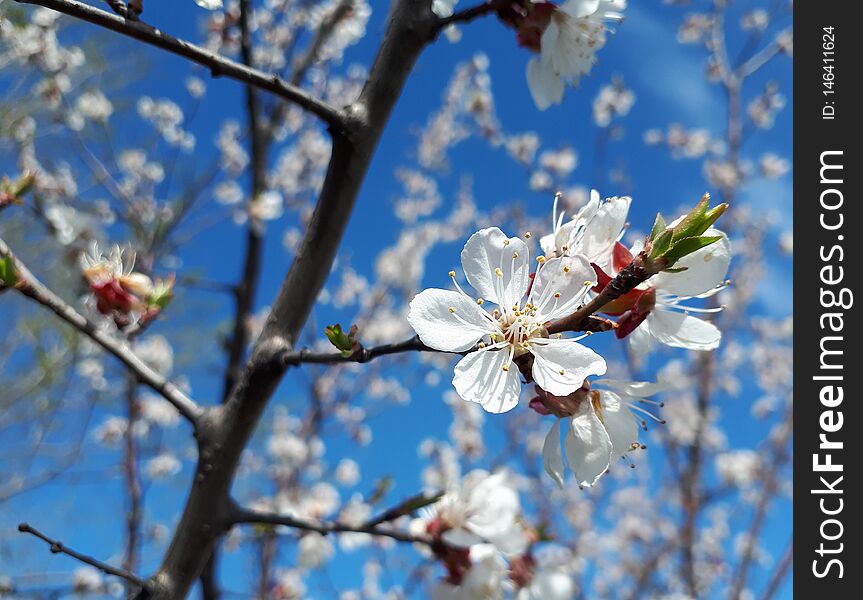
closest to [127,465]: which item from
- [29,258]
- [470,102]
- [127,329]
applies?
[127,329]

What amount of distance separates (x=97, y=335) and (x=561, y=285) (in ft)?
2.66

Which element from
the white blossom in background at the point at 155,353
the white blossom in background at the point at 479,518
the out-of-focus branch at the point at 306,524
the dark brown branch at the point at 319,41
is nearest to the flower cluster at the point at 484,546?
the white blossom in background at the point at 479,518

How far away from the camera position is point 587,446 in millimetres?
888

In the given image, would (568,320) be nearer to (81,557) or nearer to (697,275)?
(697,275)

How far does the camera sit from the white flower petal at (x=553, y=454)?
910 millimetres

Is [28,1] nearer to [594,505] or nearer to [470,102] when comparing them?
[470,102]

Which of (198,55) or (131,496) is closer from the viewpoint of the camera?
(198,55)

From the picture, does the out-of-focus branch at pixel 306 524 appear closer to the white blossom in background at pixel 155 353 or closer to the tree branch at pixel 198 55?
the tree branch at pixel 198 55

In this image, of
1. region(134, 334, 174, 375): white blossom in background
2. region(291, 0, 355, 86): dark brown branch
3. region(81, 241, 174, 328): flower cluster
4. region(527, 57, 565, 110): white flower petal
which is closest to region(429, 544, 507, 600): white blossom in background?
region(81, 241, 174, 328): flower cluster

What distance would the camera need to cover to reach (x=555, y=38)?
49.5 inches

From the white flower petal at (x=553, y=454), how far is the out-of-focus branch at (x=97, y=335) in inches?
23.4

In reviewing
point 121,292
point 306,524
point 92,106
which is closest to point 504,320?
point 306,524

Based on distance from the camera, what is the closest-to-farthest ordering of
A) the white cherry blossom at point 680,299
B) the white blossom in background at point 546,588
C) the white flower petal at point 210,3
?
1. the white cherry blossom at point 680,299
2. the white flower petal at point 210,3
3. the white blossom in background at point 546,588
